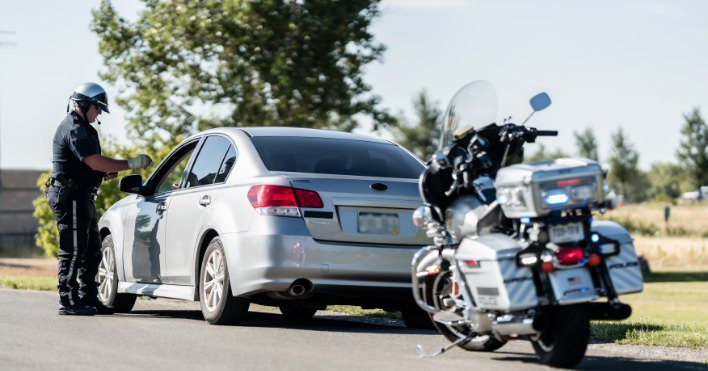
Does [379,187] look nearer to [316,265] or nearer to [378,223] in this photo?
[378,223]

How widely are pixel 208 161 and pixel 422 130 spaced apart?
10621 cm

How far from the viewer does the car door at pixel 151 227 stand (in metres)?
10.8

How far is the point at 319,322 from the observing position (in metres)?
10.6

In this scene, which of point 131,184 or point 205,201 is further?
point 131,184

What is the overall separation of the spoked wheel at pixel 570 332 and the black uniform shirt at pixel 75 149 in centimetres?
566

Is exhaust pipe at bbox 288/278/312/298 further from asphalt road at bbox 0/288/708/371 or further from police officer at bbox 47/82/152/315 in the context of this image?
police officer at bbox 47/82/152/315

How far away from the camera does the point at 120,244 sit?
1148cm

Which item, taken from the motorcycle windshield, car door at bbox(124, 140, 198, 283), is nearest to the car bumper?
the motorcycle windshield

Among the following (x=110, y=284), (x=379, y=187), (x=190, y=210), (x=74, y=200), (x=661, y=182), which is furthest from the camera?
(x=661, y=182)

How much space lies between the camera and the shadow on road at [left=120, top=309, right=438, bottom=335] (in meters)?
9.68

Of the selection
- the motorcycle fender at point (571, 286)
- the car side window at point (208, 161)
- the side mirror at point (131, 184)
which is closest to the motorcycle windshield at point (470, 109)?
the motorcycle fender at point (571, 286)

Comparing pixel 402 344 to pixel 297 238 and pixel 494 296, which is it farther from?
pixel 494 296

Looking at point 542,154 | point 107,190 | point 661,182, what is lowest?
point 661,182

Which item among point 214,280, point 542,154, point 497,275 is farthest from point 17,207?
point 542,154
